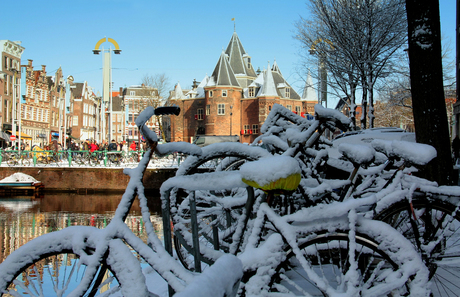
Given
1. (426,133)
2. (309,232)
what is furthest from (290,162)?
(426,133)

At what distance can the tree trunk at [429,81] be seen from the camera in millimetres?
4289

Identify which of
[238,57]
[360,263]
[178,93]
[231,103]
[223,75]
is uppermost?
[238,57]

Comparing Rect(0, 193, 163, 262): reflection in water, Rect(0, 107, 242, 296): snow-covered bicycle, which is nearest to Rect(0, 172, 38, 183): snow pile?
Rect(0, 193, 163, 262): reflection in water

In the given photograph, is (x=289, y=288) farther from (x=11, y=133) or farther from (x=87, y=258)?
(x=11, y=133)

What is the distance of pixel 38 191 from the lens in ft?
60.4

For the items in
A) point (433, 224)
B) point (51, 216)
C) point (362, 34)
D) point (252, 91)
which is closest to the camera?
Answer: point (433, 224)

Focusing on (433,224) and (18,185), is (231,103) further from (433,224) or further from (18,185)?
(433,224)

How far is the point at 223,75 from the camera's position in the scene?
185 ft

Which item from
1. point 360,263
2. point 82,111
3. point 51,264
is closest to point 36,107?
point 82,111

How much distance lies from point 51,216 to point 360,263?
1095cm

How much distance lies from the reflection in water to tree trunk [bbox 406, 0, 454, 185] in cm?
505

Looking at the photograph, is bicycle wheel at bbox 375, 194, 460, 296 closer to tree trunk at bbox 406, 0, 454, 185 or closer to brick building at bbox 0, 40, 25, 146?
tree trunk at bbox 406, 0, 454, 185

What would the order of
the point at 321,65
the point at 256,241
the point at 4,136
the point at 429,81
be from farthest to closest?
the point at 4,136 < the point at 321,65 < the point at 429,81 < the point at 256,241

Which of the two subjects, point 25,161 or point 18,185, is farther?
point 25,161
